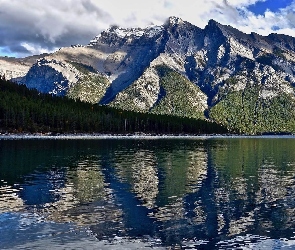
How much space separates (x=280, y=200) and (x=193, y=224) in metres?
16.9

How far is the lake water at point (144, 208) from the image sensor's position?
98.2ft

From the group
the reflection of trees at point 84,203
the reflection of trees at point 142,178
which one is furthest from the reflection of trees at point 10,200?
the reflection of trees at point 142,178

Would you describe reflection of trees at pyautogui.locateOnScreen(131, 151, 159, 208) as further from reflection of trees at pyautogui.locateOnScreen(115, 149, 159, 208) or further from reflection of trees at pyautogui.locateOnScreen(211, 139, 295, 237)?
reflection of trees at pyautogui.locateOnScreen(211, 139, 295, 237)

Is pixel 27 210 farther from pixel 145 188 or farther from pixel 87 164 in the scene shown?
pixel 87 164

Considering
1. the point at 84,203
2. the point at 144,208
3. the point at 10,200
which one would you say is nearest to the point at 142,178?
the point at 84,203

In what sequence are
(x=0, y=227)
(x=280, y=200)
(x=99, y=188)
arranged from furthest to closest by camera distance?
1. (x=99, y=188)
2. (x=280, y=200)
3. (x=0, y=227)

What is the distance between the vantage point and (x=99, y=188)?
173 ft

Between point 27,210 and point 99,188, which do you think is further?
point 99,188

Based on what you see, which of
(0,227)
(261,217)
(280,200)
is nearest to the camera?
(0,227)

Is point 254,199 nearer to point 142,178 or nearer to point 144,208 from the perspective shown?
point 144,208

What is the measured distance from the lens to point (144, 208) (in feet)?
135

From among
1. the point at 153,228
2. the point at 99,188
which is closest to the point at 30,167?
the point at 99,188

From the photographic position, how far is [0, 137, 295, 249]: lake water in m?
29.9

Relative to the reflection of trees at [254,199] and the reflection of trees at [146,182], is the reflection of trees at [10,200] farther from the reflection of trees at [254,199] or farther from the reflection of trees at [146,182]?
the reflection of trees at [254,199]
